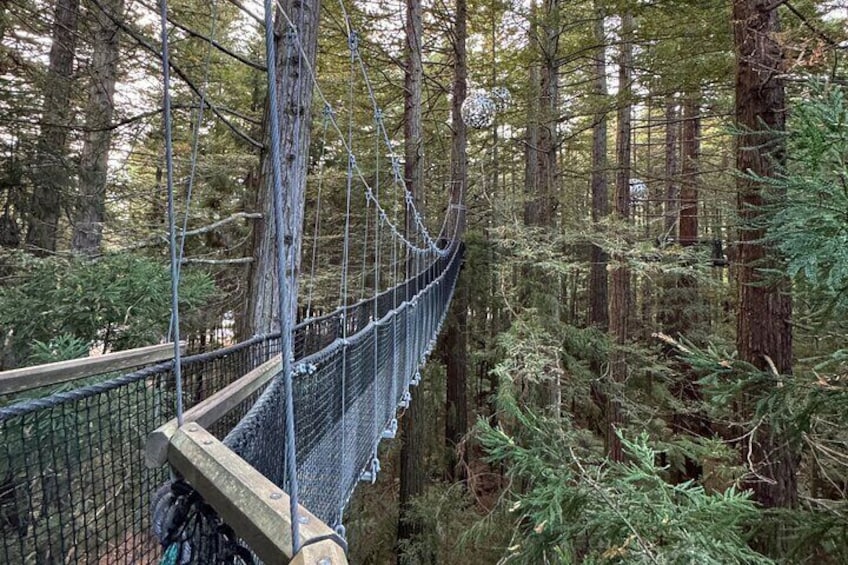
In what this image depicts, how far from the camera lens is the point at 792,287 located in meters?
1.83

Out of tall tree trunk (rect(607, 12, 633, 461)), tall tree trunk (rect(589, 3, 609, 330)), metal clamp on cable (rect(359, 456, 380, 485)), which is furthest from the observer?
tall tree trunk (rect(589, 3, 609, 330))

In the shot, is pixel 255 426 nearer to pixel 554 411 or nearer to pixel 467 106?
pixel 554 411

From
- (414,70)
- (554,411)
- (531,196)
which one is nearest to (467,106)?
(414,70)

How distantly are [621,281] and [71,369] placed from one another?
162 inches

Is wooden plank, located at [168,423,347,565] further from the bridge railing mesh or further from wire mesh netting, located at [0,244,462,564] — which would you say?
the bridge railing mesh

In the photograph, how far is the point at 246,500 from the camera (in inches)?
16.9

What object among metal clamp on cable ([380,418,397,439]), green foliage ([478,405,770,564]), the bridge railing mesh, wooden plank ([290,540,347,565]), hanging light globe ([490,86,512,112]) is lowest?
green foliage ([478,405,770,564])

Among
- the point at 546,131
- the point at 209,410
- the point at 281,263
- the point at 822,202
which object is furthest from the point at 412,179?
the point at 281,263

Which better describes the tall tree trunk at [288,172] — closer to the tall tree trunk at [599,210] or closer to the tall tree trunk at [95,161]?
the tall tree trunk at [95,161]

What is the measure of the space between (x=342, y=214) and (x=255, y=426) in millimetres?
5110

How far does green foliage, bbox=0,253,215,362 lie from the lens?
6.43ft

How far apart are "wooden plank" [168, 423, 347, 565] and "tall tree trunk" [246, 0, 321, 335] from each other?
1.35 meters

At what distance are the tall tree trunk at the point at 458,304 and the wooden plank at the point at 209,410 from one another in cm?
403

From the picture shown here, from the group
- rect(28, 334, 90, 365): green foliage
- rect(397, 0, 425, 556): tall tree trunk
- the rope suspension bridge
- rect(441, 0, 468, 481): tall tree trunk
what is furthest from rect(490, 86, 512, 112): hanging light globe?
rect(28, 334, 90, 365): green foliage
